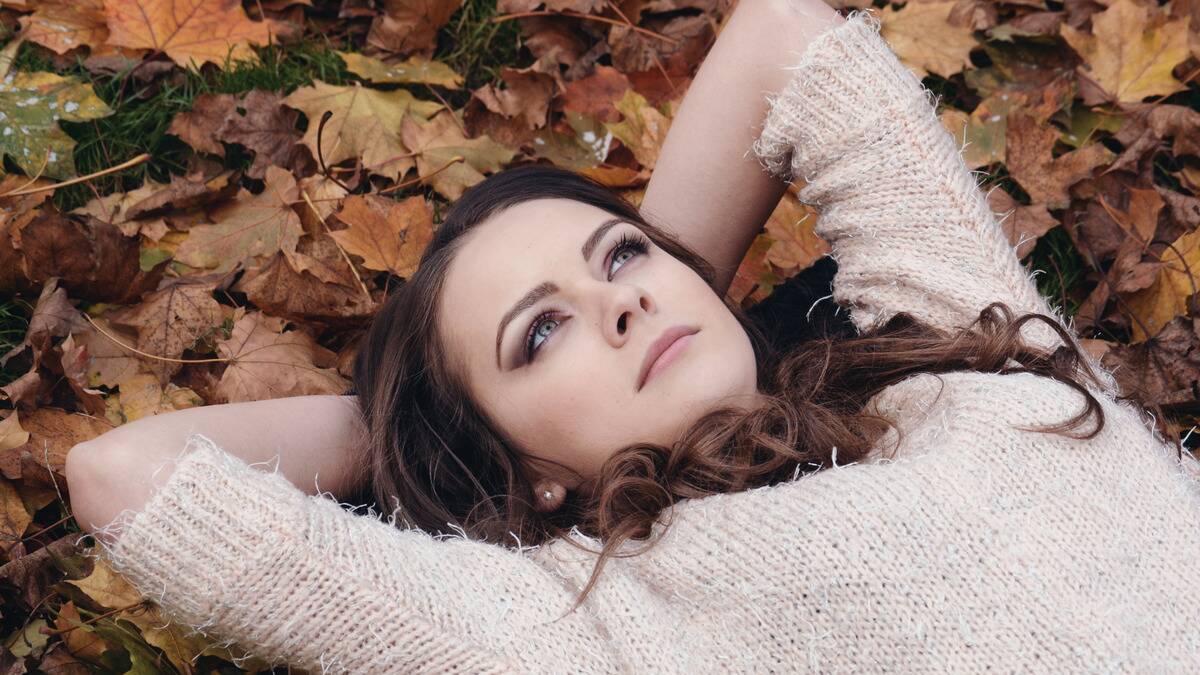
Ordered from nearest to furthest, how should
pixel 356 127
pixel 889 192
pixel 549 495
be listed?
pixel 549 495
pixel 889 192
pixel 356 127

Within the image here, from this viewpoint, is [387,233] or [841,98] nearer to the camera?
[841,98]

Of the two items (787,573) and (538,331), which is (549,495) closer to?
(538,331)

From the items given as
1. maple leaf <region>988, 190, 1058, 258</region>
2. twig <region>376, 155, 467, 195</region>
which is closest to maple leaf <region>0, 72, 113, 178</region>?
twig <region>376, 155, 467, 195</region>

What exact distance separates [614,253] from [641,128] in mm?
979

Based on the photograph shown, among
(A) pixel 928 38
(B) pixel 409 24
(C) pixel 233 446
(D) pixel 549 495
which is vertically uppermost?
(A) pixel 928 38

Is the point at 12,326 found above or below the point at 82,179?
below

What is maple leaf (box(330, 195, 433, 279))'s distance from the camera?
261 centimetres

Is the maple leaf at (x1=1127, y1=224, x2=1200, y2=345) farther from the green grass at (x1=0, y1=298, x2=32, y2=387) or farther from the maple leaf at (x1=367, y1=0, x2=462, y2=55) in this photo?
the green grass at (x1=0, y1=298, x2=32, y2=387)

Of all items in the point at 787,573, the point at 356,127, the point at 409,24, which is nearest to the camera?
the point at 787,573

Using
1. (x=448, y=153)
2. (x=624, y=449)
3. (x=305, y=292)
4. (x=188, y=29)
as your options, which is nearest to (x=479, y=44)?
(x=448, y=153)

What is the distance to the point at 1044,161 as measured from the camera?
9.03 ft

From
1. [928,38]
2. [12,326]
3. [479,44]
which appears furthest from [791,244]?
[12,326]

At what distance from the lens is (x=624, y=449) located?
1.85 meters

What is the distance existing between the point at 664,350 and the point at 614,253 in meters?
0.26
